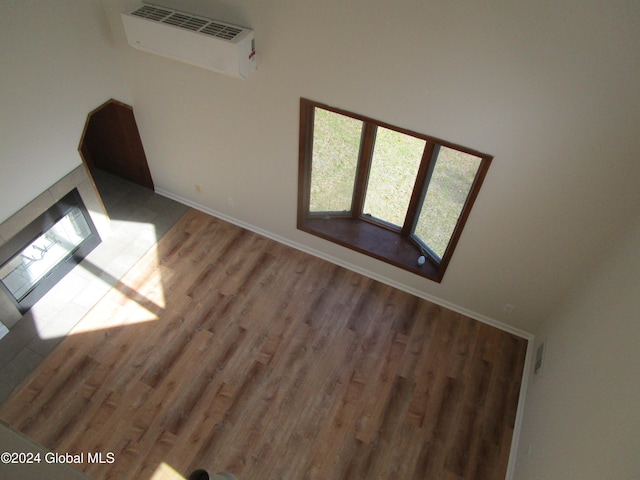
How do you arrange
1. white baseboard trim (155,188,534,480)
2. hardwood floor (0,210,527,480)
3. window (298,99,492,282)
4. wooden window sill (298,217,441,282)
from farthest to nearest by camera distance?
wooden window sill (298,217,441,282)
window (298,99,492,282)
white baseboard trim (155,188,534,480)
hardwood floor (0,210,527,480)

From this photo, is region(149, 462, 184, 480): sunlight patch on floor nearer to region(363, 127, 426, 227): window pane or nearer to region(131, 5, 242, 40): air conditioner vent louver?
region(363, 127, 426, 227): window pane

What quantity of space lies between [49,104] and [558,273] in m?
4.77

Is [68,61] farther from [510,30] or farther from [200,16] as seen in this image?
[510,30]

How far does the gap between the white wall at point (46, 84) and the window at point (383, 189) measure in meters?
2.07

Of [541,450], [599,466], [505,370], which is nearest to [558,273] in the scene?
[505,370]

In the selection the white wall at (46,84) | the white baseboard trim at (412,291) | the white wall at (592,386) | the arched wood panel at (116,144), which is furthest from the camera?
the arched wood panel at (116,144)

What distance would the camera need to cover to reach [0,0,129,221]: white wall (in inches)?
135

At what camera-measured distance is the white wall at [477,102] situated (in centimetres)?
279

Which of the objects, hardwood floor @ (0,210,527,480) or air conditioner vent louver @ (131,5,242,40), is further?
hardwood floor @ (0,210,527,480)

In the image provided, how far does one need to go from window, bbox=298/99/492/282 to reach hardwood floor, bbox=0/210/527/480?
482mm

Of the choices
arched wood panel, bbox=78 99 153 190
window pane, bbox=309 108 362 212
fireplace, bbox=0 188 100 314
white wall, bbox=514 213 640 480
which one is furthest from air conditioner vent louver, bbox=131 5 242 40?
white wall, bbox=514 213 640 480

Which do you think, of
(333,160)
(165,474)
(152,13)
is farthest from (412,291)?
(152,13)

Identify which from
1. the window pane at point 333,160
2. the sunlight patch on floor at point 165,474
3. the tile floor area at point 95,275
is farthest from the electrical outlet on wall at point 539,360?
the tile floor area at point 95,275

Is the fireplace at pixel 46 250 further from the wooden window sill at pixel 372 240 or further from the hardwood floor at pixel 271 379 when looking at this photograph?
the wooden window sill at pixel 372 240
